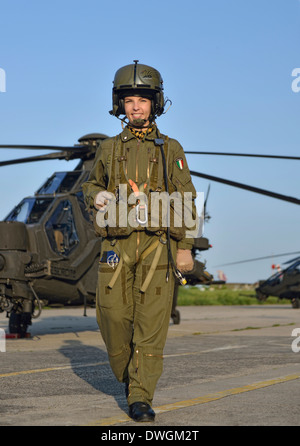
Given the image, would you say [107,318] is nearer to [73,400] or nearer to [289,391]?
[73,400]

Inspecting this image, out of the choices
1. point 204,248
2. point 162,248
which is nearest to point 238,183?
point 204,248

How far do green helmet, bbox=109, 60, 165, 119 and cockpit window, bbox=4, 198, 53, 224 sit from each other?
22.4 feet

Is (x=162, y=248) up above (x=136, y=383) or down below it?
above

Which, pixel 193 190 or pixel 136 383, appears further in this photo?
pixel 193 190

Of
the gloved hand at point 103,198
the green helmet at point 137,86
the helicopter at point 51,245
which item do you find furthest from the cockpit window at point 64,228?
the gloved hand at point 103,198

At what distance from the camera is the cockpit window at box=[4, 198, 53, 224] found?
1202 centimetres

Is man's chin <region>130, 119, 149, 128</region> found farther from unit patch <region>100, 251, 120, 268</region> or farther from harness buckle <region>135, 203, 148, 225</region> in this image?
unit patch <region>100, 251, 120, 268</region>

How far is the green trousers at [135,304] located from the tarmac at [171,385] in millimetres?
346

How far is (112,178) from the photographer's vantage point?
509 centimetres
